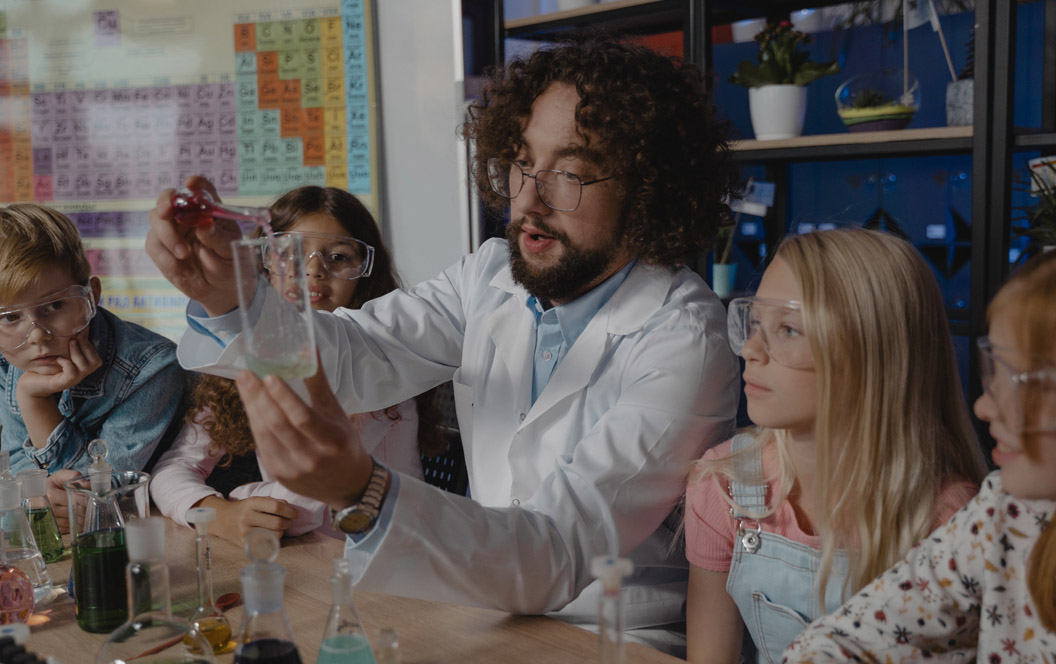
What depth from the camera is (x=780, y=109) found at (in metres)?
2.88

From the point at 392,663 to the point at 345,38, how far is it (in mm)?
2941

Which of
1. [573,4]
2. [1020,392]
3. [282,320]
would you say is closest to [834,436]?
[1020,392]

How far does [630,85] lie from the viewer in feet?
6.42

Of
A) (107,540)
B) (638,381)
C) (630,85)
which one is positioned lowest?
(107,540)

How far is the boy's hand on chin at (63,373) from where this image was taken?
1.99 meters

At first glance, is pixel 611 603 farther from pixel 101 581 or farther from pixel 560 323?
pixel 560 323

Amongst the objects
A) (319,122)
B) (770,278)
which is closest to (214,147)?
(319,122)

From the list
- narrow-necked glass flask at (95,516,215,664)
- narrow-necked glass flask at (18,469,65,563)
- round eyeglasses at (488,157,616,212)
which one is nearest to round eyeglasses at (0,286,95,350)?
narrow-necked glass flask at (18,469,65,563)

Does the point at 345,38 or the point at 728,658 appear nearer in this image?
the point at 728,658

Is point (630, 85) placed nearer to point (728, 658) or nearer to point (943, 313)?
point (943, 313)

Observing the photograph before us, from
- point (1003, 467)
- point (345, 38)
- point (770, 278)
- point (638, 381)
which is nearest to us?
point (1003, 467)

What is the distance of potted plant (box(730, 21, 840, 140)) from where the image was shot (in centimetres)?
287

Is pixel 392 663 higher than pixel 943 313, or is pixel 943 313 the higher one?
pixel 943 313

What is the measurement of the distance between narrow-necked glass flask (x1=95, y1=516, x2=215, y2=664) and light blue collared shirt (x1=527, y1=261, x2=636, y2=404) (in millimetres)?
971
